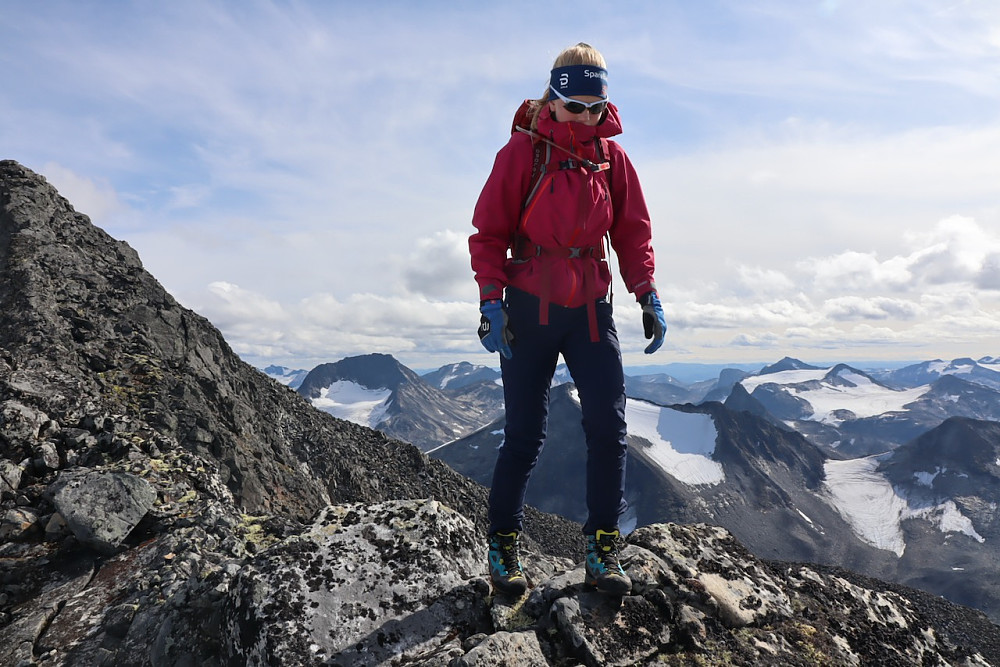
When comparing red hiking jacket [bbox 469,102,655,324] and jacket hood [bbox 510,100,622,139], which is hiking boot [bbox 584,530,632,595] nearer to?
red hiking jacket [bbox 469,102,655,324]

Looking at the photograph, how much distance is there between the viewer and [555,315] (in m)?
5.52

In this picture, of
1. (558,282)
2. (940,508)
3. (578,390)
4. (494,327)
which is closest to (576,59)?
(558,282)

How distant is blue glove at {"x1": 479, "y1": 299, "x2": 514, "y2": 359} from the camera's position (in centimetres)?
544

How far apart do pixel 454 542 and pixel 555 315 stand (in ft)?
10.1

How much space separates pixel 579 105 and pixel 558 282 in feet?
5.74

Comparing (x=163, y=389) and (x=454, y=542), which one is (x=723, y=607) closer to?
(x=454, y=542)

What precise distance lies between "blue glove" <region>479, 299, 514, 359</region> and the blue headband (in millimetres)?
2179

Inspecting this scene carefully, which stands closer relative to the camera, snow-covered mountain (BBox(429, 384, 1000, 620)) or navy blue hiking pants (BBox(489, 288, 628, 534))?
navy blue hiking pants (BBox(489, 288, 628, 534))

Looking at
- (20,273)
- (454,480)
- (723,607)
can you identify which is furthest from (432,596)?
(454,480)

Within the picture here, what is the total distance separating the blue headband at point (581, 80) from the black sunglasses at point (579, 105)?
0.04 meters

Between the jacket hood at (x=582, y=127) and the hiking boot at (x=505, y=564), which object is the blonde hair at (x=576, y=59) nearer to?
the jacket hood at (x=582, y=127)

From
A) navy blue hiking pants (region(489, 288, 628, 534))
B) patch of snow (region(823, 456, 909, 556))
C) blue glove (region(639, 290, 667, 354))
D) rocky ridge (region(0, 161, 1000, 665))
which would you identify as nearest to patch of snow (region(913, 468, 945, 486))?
patch of snow (region(823, 456, 909, 556))

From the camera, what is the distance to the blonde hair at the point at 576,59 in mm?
5406

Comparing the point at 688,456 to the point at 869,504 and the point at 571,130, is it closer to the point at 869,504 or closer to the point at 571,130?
the point at 869,504
